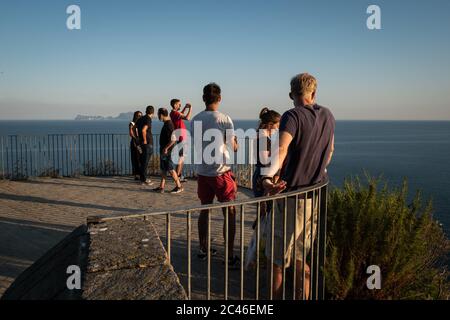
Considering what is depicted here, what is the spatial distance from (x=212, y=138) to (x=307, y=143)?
71.7 inches

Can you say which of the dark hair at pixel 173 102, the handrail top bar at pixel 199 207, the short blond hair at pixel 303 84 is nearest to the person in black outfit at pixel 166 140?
the dark hair at pixel 173 102

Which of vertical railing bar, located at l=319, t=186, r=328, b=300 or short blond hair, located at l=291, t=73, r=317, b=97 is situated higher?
short blond hair, located at l=291, t=73, r=317, b=97

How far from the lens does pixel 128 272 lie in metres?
2.27

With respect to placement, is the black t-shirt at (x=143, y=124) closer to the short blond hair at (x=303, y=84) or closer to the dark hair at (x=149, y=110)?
the dark hair at (x=149, y=110)

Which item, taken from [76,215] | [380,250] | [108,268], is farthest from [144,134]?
[108,268]

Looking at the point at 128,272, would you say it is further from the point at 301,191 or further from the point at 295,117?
the point at 295,117

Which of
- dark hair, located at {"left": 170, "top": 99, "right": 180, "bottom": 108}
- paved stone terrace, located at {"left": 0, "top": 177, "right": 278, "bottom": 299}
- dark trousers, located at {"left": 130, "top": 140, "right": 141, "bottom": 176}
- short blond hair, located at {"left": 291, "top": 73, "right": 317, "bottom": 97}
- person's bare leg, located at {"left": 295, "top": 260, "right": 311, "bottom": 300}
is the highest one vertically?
dark hair, located at {"left": 170, "top": 99, "right": 180, "bottom": 108}

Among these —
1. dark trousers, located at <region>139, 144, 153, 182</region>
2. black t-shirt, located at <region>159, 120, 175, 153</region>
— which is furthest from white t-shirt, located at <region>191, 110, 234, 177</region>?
dark trousers, located at <region>139, 144, 153, 182</region>

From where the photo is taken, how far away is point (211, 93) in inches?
199

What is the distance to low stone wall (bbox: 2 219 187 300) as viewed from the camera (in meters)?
2.09

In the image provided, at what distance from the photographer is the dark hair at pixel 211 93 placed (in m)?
5.05

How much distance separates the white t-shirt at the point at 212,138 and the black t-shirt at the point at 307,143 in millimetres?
1575

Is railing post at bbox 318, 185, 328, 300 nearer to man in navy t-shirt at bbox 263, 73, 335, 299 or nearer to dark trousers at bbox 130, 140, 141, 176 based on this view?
man in navy t-shirt at bbox 263, 73, 335, 299

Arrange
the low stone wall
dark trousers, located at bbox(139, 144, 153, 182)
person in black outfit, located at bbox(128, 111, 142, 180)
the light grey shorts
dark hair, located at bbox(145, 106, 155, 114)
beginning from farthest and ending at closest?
person in black outfit, located at bbox(128, 111, 142, 180)
dark trousers, located at bbox(139, 144, 153, 182)
dark hair, located at bbox(145, 106, 155, 114)
the light grey shorts
the low stone wall
